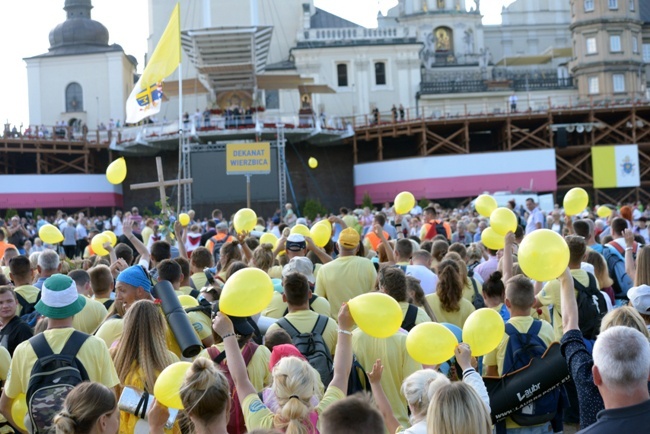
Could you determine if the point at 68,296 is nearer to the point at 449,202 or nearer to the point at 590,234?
the point at 590,234

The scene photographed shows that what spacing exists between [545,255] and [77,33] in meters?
59.5

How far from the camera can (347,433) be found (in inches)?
126

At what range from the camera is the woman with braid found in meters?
5.08

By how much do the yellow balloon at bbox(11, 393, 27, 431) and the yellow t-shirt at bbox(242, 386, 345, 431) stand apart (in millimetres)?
1618

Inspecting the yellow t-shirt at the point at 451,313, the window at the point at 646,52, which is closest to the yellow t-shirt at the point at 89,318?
the yellow t-shirt at the point at 451,313

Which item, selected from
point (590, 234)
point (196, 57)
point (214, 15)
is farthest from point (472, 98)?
point (590, 234)

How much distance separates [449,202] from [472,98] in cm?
1911

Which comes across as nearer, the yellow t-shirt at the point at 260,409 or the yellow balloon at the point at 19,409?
the yellow t-shirt at the point at 260,409

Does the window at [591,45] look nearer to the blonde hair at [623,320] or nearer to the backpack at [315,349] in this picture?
the backpack at [315,349]

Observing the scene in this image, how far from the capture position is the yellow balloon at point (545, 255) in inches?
213

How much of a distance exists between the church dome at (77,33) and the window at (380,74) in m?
18.8

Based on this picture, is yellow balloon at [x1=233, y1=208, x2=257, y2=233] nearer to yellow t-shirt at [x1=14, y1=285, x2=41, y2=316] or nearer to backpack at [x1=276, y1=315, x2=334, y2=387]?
yellow t-shirt at [x1=14, y1=285, x2=41, y2=316]

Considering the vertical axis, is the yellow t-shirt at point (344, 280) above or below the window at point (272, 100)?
below

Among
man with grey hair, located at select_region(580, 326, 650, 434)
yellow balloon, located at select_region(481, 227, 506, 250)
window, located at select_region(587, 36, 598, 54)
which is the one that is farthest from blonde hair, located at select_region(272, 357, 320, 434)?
window, located at select_region(587, 36, 598, 54)
